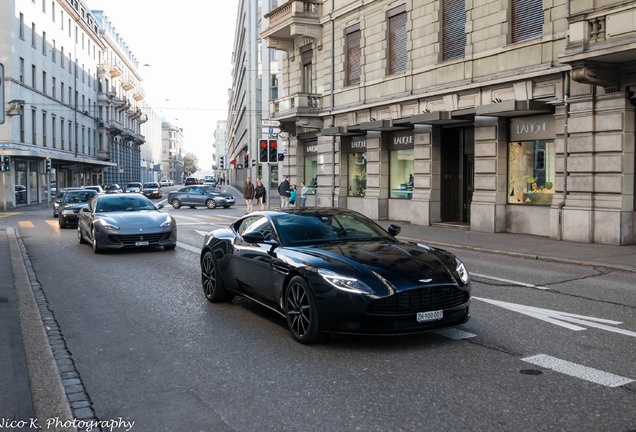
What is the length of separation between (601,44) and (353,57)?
45.0 ft

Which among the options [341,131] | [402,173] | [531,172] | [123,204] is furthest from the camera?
[341,131]

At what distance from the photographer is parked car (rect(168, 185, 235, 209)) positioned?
1566 inches

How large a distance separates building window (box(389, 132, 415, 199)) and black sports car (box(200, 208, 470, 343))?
→ 1614cm

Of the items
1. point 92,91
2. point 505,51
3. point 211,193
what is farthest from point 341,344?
point 92,91

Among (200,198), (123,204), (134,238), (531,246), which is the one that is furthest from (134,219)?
(200,198)

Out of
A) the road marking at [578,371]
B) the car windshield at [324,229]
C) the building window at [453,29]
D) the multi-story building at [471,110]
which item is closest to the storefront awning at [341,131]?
the multi-story building at [471,110]

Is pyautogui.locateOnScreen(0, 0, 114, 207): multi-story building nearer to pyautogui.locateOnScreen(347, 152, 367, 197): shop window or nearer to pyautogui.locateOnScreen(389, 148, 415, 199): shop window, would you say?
pyautogui.locateOnScreen(347, 152, 367, 197): shop window

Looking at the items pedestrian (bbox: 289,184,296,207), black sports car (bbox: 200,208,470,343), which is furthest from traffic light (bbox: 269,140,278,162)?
black sports car (bbox: 200,208,470,343)

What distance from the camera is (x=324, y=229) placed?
7.48 m

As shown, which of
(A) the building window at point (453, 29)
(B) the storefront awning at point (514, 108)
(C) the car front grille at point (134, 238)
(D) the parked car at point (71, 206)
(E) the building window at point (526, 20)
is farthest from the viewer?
(D) the parked car at point (71, 206)

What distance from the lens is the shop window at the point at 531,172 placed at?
1791cm

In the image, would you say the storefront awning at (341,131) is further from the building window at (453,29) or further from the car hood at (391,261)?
the car hood at (391,261)

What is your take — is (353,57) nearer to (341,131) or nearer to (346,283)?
(341,131)

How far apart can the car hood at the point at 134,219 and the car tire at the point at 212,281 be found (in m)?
6.00
